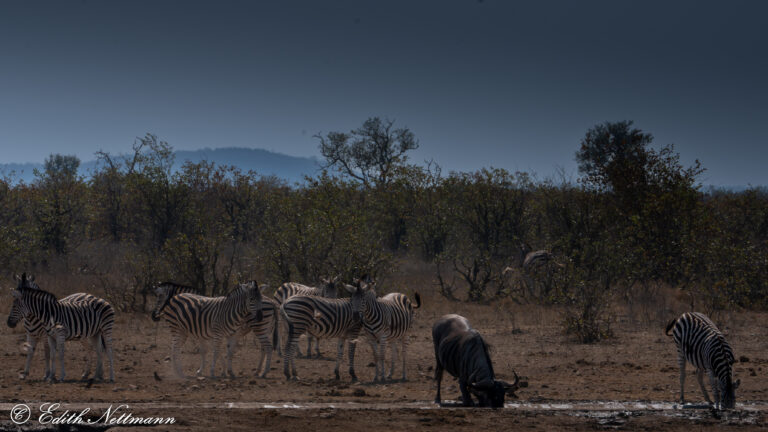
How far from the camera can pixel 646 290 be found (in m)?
21.0

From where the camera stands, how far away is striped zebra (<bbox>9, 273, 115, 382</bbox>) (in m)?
12.0

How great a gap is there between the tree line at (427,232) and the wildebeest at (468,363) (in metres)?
6.64

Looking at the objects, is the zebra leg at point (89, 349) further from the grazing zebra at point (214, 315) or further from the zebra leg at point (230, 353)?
the zebra leg at point (230, 353)

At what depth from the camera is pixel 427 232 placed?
96.5 ft

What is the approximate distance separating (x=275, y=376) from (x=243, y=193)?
77.6 feet

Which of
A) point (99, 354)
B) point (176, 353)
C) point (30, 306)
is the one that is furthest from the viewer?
point (176, 353)

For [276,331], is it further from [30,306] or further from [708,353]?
[708,353]

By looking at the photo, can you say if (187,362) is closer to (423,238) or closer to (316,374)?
(316,374)

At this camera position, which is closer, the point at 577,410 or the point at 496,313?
the point at 577,410

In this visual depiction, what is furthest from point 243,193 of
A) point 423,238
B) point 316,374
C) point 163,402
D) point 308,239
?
point 163,402

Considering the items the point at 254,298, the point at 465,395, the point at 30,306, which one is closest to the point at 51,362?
the point at 30,306

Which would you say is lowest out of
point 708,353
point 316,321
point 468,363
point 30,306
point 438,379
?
point 438,379

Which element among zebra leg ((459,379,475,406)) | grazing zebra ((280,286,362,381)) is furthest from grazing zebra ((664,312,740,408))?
grazing zebra ((280,286,362,381))

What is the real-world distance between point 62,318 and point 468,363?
705 centimetres
